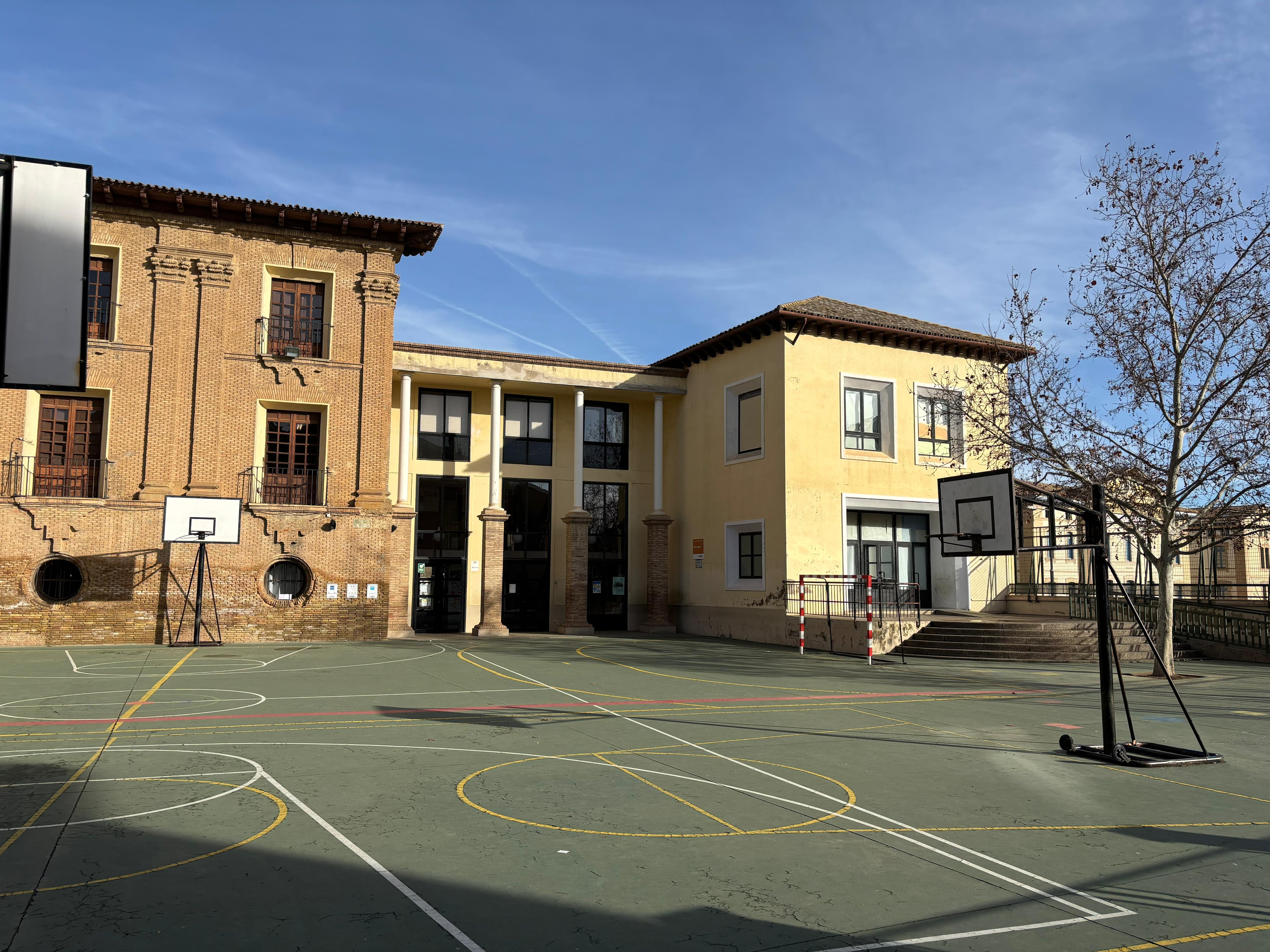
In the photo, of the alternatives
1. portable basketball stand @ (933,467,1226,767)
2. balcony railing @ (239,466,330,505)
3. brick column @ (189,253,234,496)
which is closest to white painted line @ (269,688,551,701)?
portable basketball stand @ (933,467,1226,767)

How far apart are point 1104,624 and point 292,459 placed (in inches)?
859

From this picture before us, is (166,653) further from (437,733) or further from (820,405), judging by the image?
(820,405)

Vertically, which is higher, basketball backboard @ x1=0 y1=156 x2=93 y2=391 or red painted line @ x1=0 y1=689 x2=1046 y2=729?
basketball backboard @ x1=0 y1=156 x2=93 y2=391

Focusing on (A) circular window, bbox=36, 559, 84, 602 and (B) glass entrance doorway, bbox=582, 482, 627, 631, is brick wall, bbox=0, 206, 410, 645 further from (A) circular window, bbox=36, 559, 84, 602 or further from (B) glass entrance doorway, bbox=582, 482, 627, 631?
(B) glass entrance doorway, bbox=582, 482, 627, 631

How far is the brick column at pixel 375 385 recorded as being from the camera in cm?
2530

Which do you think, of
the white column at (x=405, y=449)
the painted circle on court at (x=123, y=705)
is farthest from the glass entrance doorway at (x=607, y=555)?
the painted circle on court at (x=123, y=705)

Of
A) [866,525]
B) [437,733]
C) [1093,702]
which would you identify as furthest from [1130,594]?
[437,733]

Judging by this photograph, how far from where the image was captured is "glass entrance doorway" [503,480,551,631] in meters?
30.0

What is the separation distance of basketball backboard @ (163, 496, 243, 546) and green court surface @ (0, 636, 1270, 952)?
879 centimetres

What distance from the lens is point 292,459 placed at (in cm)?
2536

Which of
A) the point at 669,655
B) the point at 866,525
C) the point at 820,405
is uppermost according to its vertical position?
the point at 820,405

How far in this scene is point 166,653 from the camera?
20.2 metres

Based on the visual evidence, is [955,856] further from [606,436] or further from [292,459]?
[606,436]

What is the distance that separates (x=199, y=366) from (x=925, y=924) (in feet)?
80.1
